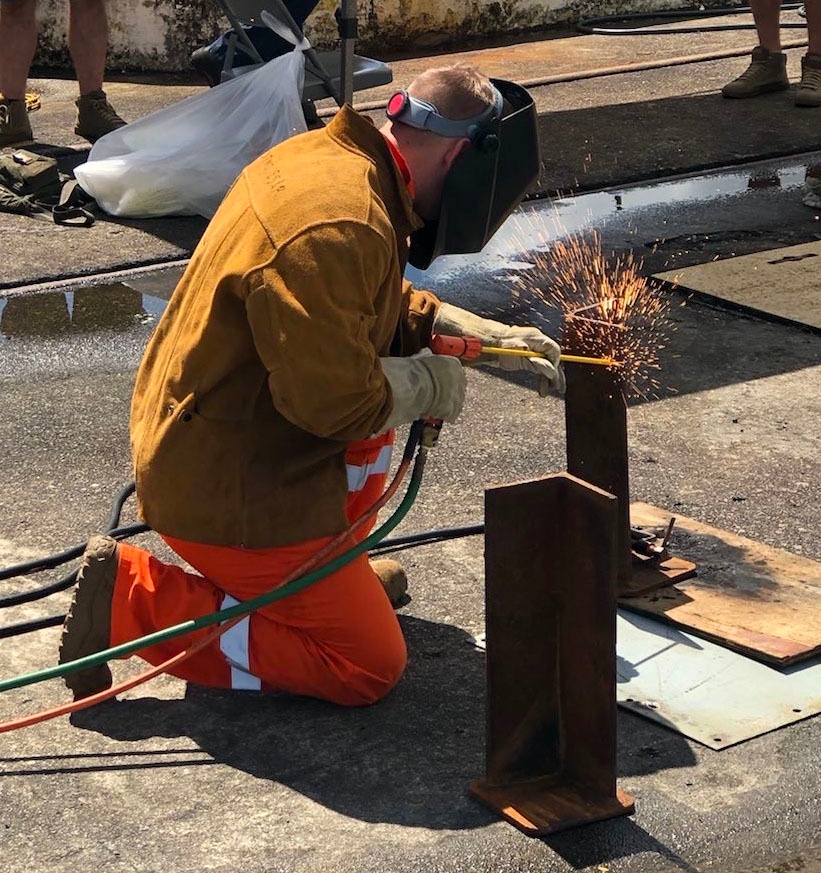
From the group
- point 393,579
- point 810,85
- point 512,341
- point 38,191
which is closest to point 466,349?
point 512,341

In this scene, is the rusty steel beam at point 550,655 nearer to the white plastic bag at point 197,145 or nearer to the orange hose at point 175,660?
the orange hose at point 175,660

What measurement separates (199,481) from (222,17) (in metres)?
7.79

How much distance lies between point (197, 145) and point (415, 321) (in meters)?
3.60

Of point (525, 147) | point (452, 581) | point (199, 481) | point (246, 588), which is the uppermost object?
point (525, 147)

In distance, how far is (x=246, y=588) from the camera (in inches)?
133

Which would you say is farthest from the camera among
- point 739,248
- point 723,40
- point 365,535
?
point 723,40

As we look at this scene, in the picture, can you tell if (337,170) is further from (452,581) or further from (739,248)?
(739,248)

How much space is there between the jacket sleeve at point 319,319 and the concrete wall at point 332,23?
753 centimetres

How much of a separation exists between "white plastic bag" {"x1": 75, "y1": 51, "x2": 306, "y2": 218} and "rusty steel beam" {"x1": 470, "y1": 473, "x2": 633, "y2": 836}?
4.32 m

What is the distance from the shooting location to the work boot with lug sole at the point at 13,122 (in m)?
A: 7.99

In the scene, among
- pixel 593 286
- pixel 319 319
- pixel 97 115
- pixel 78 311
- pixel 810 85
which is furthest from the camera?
pixel 810 85

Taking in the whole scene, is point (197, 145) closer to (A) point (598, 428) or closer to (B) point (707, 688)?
(A) point (598, 428)

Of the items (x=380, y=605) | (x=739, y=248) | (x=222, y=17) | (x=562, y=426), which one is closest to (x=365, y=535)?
(x=380, y=605)

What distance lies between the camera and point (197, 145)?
7.05 metres
